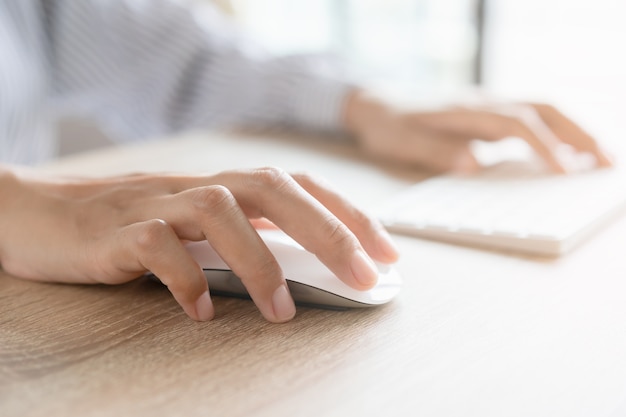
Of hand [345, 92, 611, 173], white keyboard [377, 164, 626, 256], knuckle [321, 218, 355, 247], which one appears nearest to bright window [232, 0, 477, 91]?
hand [345, 92, 611, 173]

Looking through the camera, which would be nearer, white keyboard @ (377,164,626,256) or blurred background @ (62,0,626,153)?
white keyboard @ (377,164,626,256)

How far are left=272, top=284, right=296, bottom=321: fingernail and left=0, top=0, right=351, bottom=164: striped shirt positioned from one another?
0.58 metres

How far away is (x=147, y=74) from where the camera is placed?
3.70 feet

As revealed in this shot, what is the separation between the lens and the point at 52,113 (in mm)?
1200

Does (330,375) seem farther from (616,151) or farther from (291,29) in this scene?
A: (291,29)

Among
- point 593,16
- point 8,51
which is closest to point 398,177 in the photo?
point 8,51

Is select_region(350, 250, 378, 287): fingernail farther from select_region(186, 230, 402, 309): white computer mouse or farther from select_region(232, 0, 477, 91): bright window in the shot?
select_region(232, 0, 477, 91): bright window

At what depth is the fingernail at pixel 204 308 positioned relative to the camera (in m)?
0.48

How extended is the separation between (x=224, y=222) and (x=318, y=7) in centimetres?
281

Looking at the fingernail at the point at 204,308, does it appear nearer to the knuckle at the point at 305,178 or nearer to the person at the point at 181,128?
the person at the point at 181,128

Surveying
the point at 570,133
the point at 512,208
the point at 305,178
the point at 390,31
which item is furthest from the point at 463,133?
the point at 390,31

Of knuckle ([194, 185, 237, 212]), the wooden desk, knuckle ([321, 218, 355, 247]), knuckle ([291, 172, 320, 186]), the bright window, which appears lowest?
the bright window

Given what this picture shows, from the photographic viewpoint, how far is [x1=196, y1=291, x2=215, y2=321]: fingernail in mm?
476

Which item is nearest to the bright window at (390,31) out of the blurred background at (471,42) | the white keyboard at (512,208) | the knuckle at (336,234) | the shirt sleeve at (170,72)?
the blurred background at (471,42)
